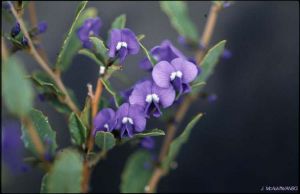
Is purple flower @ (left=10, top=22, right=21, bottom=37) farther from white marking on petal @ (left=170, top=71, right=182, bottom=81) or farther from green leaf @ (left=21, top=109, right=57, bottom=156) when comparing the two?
white marking on petal @ (left=170, top=71, right=182, bottom=81)

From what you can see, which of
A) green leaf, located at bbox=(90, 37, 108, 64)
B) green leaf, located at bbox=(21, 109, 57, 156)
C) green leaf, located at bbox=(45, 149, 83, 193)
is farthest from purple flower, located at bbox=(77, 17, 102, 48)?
green leaf, located at bbox=(45, 149, 83, 193)

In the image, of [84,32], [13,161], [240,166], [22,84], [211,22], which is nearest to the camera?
[22,84]

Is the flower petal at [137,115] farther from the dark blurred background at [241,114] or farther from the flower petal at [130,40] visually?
the dark blurred background at [241,114]

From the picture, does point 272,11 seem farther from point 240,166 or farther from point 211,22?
point 240,166

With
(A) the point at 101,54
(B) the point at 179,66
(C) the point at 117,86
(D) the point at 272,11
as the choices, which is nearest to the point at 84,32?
(A) the point at 101,54

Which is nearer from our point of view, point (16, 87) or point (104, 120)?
point (16, 87)

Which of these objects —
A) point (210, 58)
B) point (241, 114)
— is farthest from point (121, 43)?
point (241, 114)

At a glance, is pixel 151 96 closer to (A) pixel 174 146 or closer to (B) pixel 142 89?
(B) pixel 142 89
